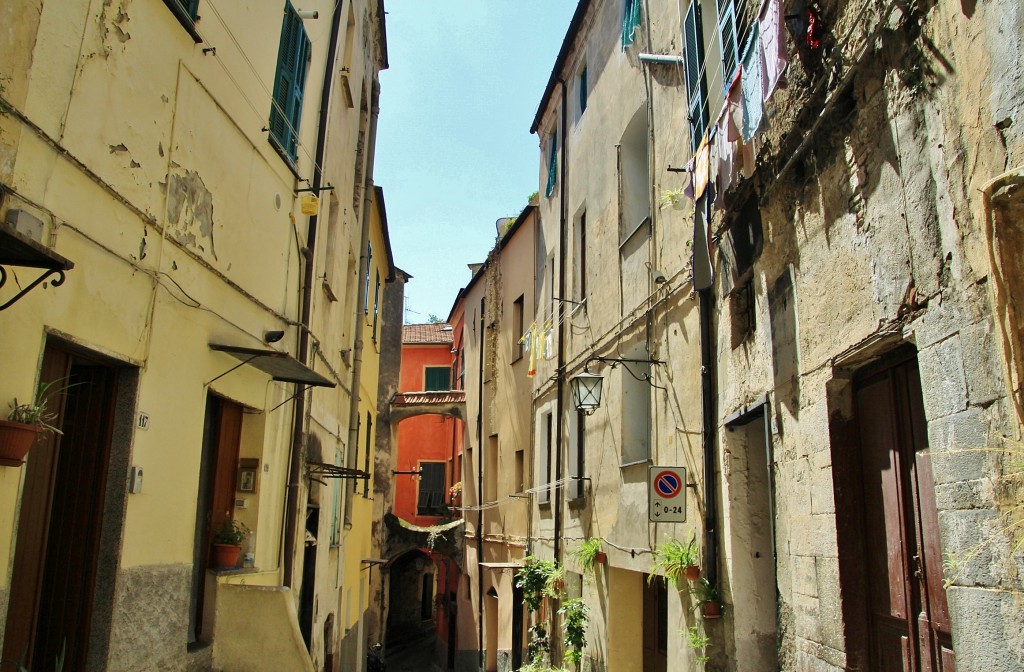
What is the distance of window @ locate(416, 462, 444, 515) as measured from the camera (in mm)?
31423

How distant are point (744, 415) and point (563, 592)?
21.6 ft

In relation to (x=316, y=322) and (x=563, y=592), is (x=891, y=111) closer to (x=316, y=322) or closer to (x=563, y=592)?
(x=316, y=322)

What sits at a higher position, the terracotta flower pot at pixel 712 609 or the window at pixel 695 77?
the window at pixel 695 77

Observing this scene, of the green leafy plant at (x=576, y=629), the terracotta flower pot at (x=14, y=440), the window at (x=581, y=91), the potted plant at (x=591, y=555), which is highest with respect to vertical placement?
the window at (x=581, y=91)

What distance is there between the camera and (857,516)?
506 cm

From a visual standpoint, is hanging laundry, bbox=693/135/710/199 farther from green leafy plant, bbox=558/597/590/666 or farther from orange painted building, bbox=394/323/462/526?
orange painted building, bbox=394/323/462/526

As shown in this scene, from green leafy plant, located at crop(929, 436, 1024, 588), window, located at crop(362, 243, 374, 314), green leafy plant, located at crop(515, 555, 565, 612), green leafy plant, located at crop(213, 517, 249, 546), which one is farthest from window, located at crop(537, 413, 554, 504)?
green leafy plant, located at crop(929, 436, 1024, 588)

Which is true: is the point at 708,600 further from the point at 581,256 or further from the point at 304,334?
the point at 581,256

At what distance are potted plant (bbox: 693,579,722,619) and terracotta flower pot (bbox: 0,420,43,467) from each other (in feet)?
17.5

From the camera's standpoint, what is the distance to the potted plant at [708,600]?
7.01 meters

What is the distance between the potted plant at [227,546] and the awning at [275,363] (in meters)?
1.38

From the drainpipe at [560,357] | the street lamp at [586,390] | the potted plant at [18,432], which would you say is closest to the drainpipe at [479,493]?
the drainpipe at [560,357]

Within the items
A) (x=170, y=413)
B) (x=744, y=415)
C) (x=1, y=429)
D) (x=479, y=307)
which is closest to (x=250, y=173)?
(x=170, y=413)

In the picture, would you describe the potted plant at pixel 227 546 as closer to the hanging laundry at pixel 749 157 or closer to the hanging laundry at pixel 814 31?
the hanging laundry at pixel 749 157
